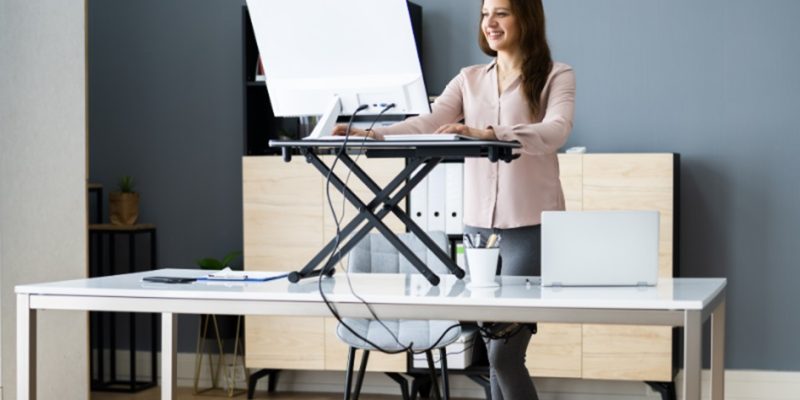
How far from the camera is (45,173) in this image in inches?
160

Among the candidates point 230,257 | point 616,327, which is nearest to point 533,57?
point 616,327

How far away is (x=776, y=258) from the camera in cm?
453

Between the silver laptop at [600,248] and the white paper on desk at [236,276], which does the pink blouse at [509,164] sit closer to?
the silver laptop at [600,248]

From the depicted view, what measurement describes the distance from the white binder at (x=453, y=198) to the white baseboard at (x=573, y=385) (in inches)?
30.1

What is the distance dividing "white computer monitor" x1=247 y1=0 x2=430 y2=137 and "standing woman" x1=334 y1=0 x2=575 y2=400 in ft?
0.59

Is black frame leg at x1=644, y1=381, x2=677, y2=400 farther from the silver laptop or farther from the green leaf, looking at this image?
the silver laptop

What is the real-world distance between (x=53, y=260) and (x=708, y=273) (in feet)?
8.96

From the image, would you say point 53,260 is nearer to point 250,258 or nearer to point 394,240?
point 250,258

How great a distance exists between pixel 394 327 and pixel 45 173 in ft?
5.05

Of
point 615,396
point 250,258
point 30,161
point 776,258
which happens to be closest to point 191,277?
point 30,161

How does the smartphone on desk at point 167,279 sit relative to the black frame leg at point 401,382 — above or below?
above

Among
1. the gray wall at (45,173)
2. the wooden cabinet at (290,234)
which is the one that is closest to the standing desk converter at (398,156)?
the gray wall at (45,173)

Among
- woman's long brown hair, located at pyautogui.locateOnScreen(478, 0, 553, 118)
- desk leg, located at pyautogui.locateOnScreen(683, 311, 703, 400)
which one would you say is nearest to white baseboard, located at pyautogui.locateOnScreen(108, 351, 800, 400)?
woman's long brown hair, located at pyautogui.locateOnScreen(478, 0, 553, 118)

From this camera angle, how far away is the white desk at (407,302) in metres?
2.10
